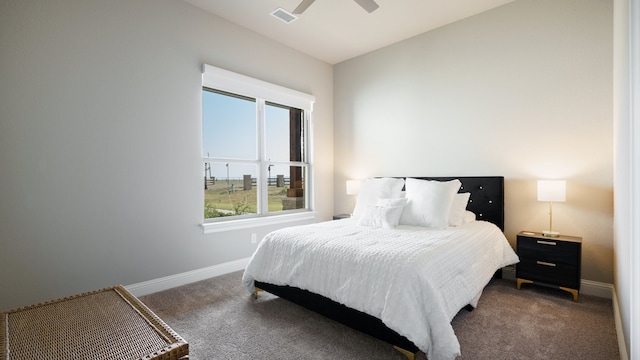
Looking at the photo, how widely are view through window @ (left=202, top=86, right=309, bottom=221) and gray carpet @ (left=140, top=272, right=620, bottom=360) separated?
130 cm

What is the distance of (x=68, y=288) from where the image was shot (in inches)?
99.5

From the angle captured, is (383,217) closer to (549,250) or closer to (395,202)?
(395,202)

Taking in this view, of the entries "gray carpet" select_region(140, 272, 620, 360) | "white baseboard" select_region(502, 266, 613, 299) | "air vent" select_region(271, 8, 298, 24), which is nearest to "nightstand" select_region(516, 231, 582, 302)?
"gray carpet" select_region(140, 272, 620, 360)

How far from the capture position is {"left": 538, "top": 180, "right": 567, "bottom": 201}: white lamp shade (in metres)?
2.75

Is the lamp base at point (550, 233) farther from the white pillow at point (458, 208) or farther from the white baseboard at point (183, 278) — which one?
the white baseboard at point (183, 278)

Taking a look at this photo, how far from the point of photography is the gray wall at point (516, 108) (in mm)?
2828

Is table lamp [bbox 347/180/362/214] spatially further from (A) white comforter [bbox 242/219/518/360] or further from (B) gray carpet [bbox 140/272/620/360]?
(B) gray carpet [bbox 140/272/620/360]

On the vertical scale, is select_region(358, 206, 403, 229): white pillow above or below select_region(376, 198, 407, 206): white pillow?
below

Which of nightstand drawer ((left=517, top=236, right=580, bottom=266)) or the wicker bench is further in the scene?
nightstand drawer ((left=517, top=236, right=580, bottom=266))

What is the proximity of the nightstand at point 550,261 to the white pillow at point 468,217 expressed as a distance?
0.48 m

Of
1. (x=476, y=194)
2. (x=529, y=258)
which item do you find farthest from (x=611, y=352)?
(x=476, y=194)

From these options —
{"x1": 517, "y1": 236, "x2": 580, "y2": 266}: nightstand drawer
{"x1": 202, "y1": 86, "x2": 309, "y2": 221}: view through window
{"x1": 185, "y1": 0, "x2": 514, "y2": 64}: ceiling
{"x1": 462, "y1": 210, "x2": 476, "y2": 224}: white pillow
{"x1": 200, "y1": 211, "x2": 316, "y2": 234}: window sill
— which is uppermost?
{"x1": 185, "y1": 0, "x2": 514, "y2": 64}: ceiling

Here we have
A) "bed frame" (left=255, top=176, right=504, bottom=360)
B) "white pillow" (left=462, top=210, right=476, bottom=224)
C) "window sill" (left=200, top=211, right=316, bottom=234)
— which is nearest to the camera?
"bed frame" (left=255, top=176, right=504, bottom=360)

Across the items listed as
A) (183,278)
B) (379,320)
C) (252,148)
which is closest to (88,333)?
(379,320)
